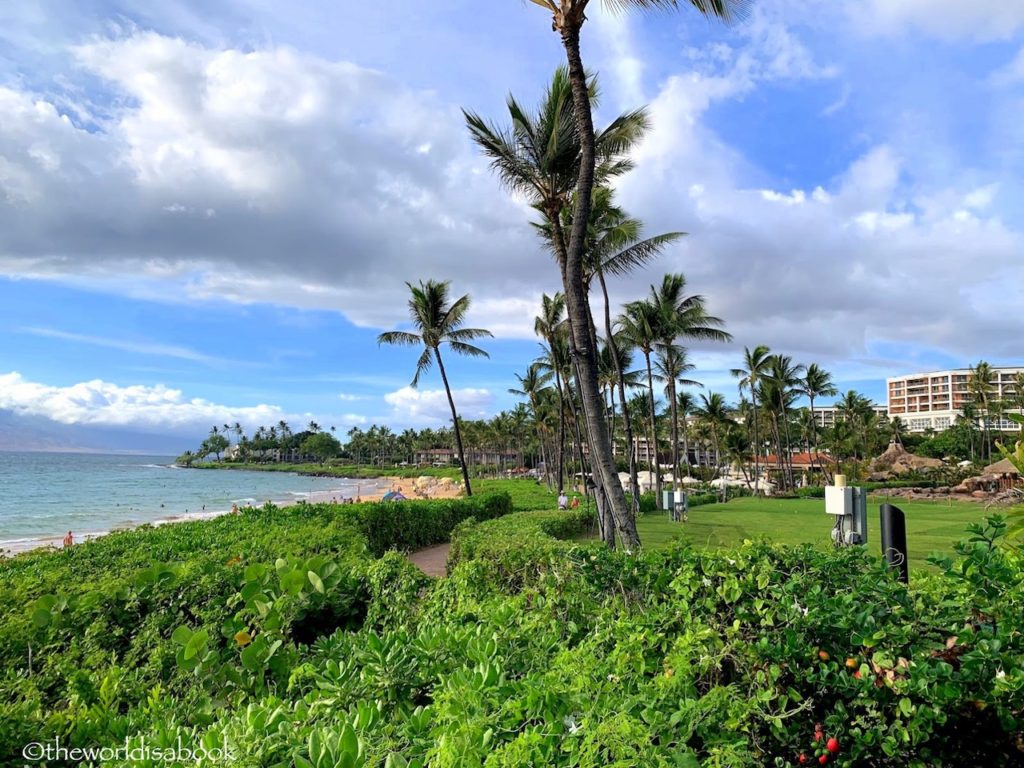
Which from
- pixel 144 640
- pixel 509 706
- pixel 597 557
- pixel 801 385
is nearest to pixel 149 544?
pixel 144 640

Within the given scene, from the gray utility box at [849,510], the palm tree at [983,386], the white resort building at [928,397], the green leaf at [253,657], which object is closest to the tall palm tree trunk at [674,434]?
the gray utility box at [849,510]

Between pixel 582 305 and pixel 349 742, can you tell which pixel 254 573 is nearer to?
pixel 349 742

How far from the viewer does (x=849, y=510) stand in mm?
5801

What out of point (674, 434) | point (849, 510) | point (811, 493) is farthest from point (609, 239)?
point (811, 493)

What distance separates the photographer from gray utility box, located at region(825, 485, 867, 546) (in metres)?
5.78

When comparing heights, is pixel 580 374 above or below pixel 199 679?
above

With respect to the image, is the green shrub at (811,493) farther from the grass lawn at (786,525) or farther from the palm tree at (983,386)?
the palm tree at (983,386)

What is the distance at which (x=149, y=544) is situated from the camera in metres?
7.70

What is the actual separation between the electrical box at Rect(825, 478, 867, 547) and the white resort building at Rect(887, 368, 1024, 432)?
445 ft

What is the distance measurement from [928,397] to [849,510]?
157045mm

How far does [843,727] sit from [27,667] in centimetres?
386

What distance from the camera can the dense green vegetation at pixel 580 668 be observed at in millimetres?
1674

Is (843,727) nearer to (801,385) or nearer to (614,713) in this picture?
(614,713)

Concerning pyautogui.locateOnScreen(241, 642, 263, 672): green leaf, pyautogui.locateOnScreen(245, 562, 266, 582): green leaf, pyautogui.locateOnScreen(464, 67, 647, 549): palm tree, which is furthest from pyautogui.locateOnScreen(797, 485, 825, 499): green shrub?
pyautogui.locateOnScreen(241, 642, 263, 672): green leaf
